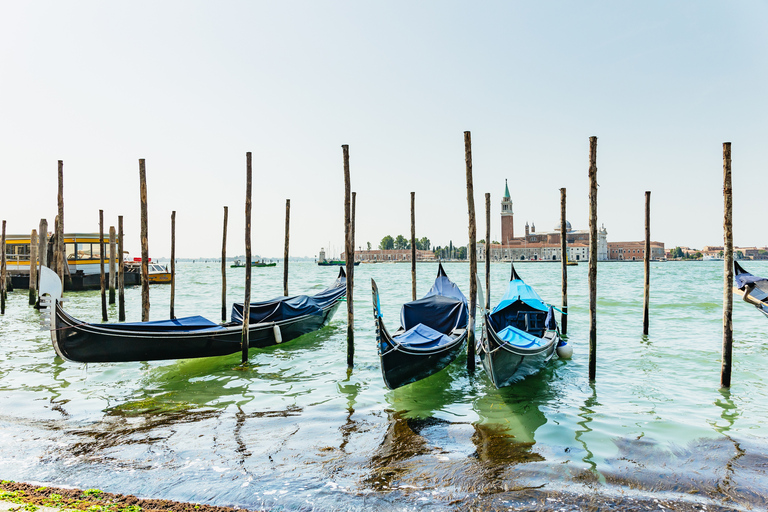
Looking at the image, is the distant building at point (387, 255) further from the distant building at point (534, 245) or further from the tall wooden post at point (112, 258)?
the tall wooden post at point (112, 258)

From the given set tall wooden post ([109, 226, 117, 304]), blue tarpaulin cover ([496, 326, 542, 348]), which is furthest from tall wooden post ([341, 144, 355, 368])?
tall wooden post ([109, 226, 117, 304])

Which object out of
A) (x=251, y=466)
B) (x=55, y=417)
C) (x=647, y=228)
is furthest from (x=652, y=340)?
(x=55, y=417)

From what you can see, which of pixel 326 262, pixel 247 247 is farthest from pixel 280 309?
pixel 326 262

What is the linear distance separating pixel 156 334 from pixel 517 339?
474 centimetres

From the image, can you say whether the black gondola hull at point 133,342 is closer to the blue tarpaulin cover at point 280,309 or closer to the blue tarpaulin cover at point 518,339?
the blue tarpaulin cover at point 280,309

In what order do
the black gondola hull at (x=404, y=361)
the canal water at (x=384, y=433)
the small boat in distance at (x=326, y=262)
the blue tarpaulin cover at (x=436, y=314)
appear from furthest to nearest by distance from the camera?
the small boat in distance at (x=326, y=262)
the blue tarpaulin cover at (x=436, y=314)
the black gondola hull at (x=404, y=361)
the canal water at (x=384, y=433)

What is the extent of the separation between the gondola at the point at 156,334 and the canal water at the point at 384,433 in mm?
344

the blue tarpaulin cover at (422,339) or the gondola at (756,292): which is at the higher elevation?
the gondola at (756,292)

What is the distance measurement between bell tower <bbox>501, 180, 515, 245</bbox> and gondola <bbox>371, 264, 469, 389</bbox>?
294ft

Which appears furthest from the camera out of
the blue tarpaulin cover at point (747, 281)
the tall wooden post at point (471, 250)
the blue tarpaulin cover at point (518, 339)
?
the blue tarpaulin cover at point (747, 281)

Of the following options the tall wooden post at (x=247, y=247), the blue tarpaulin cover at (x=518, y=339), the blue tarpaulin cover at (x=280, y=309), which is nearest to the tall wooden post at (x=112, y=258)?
the blue tarpaulin cover at (x=280, y=309)

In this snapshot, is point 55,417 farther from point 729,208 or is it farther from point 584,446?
point 729,208

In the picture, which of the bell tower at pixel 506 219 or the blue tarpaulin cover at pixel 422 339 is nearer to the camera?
the blue tarpaulin cover at pixel 422 339

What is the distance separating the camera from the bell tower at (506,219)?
316ft
